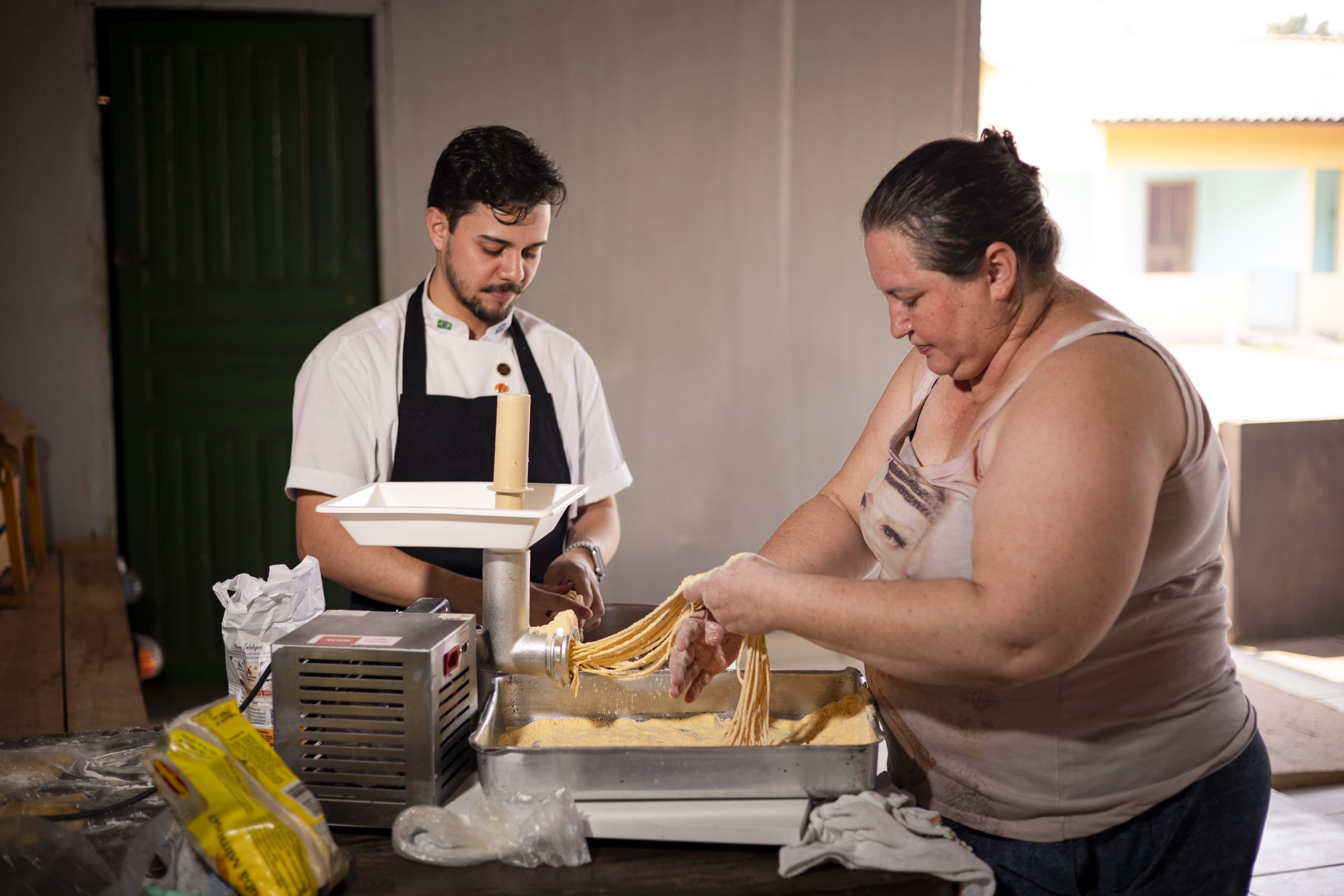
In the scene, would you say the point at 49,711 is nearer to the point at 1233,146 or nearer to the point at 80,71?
the point at 80,71

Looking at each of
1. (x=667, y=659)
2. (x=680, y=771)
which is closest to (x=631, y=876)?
(x=680, y=771)

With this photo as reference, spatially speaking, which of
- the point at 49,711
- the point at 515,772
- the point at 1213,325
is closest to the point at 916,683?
the point at 515,772

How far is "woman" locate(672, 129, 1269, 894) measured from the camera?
115cm

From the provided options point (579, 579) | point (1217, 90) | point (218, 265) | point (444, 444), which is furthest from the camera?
point (1217, 90)

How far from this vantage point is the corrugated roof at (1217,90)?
31.1ft

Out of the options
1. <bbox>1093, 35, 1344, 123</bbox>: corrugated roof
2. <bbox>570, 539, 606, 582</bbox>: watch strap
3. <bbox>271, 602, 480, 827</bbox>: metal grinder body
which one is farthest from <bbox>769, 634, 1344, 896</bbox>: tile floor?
<bbox>1093, 35, 1344, 123</bbox>: corrugated roof

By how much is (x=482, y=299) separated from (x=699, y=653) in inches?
43.6

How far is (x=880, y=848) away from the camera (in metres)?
1.20

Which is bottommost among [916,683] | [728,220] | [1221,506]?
[916,683]

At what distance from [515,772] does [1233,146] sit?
11295 mm

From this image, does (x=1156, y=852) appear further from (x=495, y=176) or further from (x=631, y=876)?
(x=495, y=176)

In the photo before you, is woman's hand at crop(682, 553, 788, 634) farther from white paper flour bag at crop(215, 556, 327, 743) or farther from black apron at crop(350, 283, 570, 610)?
black apron at crop(350, 283, 570, 610)

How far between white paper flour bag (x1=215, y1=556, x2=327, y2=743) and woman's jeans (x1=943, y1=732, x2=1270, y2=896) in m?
0.97

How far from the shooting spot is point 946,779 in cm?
141
